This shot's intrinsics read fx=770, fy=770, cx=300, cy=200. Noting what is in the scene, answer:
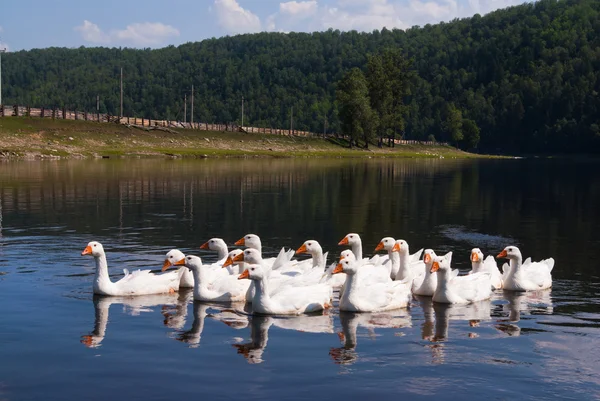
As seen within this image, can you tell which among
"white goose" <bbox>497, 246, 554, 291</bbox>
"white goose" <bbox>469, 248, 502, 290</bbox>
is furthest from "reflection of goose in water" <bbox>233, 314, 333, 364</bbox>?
"white goose" <bbox>497, 246, 554, 291</bbox>

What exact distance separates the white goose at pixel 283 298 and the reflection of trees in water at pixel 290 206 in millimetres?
9417

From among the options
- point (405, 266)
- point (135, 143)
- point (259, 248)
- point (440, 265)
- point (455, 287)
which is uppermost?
point (135, 143)

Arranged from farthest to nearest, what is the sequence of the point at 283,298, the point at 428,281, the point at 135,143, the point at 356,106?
the point at 356,106, the point at 135,143, the point at 428,281, the point at 283,298

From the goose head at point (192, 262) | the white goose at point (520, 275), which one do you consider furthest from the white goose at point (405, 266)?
the goose head at point (192, 262)

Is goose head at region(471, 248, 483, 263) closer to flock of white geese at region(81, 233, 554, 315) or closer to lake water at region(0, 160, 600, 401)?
flock of white geese at region(81, 233, 554, 315)

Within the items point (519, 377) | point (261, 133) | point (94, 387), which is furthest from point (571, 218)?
point (261, 133)

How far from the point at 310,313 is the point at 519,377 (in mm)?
5645

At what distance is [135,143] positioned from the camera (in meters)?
113

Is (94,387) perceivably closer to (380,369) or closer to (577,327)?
(380,369)

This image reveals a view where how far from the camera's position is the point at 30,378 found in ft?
41.3

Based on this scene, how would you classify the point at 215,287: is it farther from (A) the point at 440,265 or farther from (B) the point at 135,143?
(B) the point at 135,143

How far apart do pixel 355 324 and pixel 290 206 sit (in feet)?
83.5

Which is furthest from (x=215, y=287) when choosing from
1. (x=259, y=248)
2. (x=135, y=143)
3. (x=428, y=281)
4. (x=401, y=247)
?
(x=135, y=143)

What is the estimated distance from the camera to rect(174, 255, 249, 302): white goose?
59.5 feet
